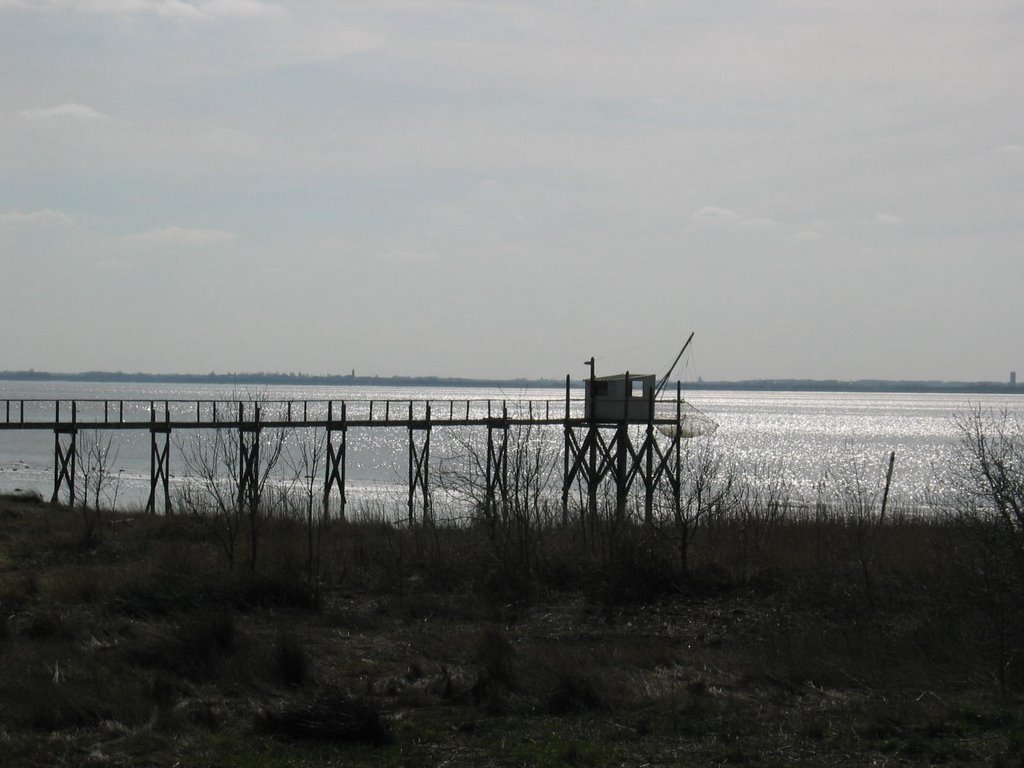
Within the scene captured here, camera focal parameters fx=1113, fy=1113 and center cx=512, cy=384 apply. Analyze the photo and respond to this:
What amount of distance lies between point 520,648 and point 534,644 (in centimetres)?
53

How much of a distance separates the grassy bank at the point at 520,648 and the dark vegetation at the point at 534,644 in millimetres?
42

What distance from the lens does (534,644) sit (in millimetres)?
14055

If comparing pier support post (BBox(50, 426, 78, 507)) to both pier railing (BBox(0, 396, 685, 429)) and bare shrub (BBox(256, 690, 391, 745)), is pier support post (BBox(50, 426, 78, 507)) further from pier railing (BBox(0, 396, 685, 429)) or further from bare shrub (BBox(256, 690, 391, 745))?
bare shrub (BBox(256, 690, 391, 745))

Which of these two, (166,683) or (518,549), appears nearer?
(166,683)

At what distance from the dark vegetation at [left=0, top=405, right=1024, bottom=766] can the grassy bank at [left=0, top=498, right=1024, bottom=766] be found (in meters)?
0.04

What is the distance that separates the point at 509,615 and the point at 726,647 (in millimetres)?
3569

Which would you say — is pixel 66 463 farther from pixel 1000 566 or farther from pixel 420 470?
pixel 1000 566

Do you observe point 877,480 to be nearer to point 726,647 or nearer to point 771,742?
point 726,647

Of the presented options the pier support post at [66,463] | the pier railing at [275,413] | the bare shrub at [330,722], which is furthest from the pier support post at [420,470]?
the bare shrub at [330,722]

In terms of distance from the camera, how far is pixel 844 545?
20.8 meters

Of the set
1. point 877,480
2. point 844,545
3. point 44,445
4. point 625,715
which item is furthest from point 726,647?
point 44,445

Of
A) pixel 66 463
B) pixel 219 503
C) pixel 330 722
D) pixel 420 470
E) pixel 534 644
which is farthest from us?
pixel 420 470

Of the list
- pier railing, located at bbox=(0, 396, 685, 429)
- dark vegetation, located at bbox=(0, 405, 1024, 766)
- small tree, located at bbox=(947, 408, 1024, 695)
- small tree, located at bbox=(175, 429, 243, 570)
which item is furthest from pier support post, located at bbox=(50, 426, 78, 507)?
small tree, located at bbox=(947, 408, 1024, 695)

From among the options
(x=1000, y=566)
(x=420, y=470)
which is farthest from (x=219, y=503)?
(x=420, y=470)
